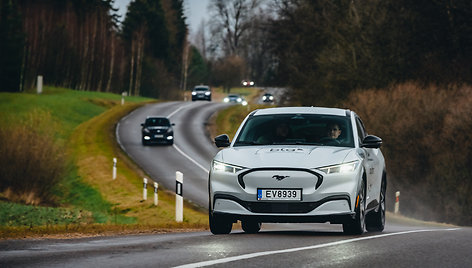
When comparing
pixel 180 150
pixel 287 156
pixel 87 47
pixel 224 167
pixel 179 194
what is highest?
pixel 87 47

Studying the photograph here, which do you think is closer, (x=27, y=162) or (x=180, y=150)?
(x=27, y=162)

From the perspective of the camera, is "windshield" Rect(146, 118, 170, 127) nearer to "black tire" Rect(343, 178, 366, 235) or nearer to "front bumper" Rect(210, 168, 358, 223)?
"black tire" Rect(343, 178, 366, 235)

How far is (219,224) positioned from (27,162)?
25961 mm

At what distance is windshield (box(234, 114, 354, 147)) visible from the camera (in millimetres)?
12773

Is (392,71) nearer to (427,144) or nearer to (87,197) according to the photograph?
(427,144)

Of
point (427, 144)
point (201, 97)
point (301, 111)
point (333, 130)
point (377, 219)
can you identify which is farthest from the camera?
point (201, 97)

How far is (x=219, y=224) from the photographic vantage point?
1238cm

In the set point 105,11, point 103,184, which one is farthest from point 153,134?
point 105,11

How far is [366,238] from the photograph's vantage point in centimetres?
1135

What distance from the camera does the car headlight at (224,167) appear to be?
38.1 feet

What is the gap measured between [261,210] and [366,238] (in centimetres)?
136

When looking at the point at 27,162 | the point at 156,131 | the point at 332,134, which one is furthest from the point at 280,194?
the point at 156,131

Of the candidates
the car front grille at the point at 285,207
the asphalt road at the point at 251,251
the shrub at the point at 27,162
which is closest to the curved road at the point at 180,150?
the shrub at the point at 27,162

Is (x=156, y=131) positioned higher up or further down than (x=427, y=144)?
further down
